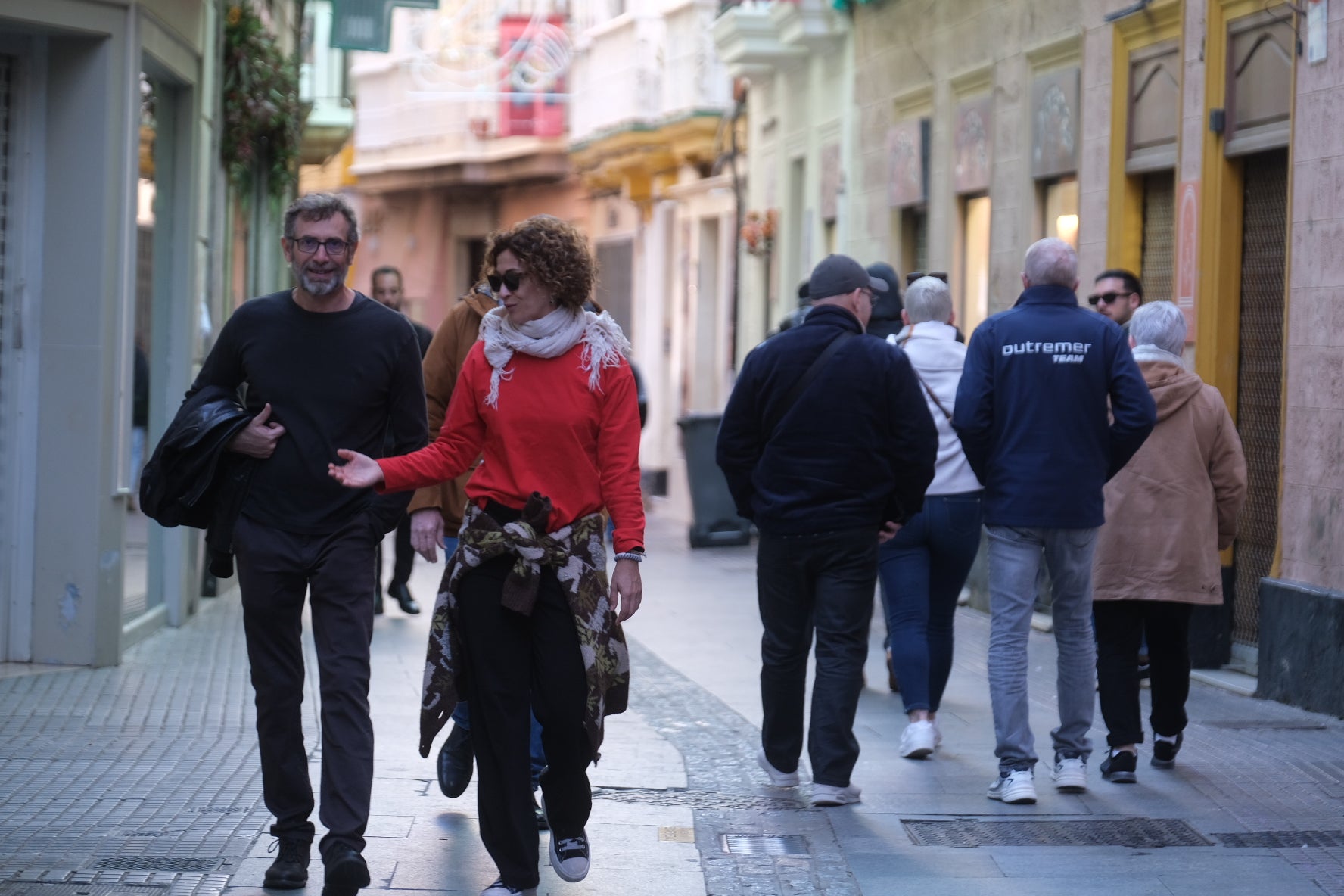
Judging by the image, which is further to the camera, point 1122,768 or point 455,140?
point 455,140

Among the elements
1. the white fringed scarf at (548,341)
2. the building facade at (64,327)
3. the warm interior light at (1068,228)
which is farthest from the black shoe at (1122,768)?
the warm interior light at (1068,228)

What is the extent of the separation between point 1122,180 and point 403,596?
494 cm

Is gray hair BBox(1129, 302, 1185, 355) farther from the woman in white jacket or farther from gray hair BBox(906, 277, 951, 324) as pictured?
gray hair BBox(906, 277, 951, 324)

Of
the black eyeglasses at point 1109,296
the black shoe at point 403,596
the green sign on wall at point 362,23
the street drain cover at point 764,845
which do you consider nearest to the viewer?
the street drain cover at point 764,845

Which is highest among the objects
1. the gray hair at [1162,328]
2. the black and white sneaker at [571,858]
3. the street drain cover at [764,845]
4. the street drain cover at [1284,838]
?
the gray hair at [1162,328]

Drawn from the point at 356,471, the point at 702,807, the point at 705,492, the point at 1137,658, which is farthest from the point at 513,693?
the point at 705,492

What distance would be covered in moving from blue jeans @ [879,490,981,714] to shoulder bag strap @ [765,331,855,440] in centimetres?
128

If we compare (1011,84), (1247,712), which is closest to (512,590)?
(1247,712)

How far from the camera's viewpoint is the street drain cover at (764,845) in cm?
664

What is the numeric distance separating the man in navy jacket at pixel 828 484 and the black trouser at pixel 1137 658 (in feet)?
3.40

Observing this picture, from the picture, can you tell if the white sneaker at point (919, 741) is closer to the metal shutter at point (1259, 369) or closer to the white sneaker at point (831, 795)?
the white sneaker at point (831, 795)

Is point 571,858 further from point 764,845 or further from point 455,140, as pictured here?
point 455,140

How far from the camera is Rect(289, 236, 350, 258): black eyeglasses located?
19.3 ft

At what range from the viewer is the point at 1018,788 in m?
7.39
